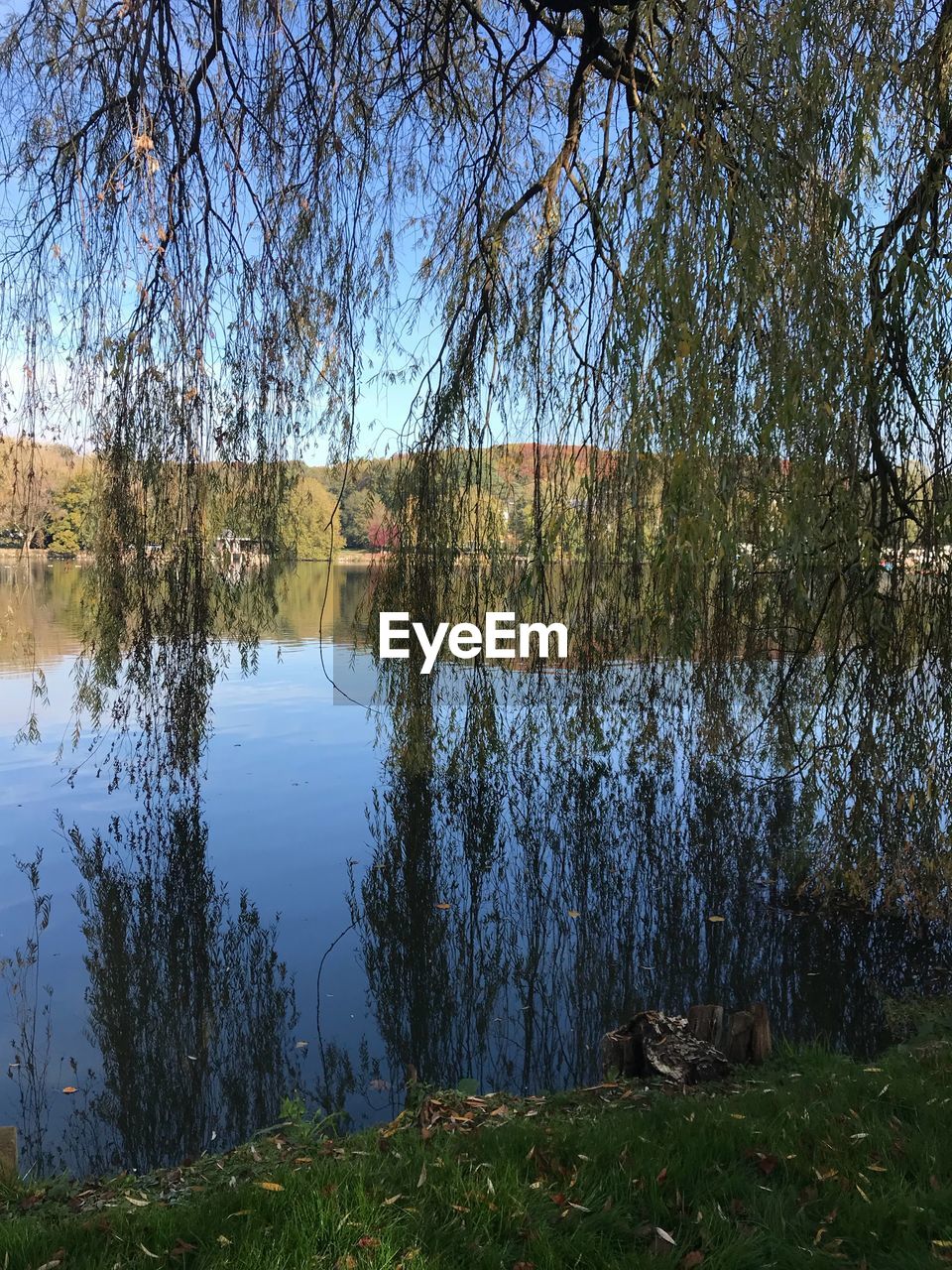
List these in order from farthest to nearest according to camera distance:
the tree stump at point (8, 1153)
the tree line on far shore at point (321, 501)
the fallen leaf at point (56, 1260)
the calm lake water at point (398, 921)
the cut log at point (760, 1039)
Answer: the tree line on far shore at point (321, 501) → the calm lake water at point (398, 921) → the cut log at point (760, 1039) → the tree stump at point (8, 1153) → the fallen leaf at point (56, 1260)

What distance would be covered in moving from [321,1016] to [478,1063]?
68 centimetres

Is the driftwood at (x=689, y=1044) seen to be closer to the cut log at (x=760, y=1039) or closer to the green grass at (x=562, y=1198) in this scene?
the cut log at (x=760, y=1039)

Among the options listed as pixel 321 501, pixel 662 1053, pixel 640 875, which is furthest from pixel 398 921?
pixel 321 501

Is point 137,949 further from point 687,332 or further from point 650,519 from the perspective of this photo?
point 687,332

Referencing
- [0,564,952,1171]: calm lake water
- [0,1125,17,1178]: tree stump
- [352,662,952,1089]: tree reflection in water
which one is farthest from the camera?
[352,662,952,1089]: tree reflection in water

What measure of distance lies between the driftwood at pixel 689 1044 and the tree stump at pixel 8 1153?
1.67 m

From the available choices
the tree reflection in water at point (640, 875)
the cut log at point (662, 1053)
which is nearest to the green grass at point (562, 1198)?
the cut log at point (662, 1053)

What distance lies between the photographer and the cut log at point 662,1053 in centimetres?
295

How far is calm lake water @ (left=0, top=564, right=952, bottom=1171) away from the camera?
11.0 ft

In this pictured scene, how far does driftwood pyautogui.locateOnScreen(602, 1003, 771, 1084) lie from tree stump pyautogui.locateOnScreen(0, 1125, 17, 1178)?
167 centimetres

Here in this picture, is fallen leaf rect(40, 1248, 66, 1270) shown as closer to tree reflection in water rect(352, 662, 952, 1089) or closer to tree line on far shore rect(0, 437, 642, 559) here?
tree reflection in water rect(352, 662, 952, 1089)

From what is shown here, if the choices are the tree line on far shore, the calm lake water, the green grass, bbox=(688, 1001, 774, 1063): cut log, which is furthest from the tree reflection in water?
the green grass

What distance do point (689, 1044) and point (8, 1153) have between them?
6.20 feet

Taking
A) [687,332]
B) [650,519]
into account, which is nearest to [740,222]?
[687,332]
